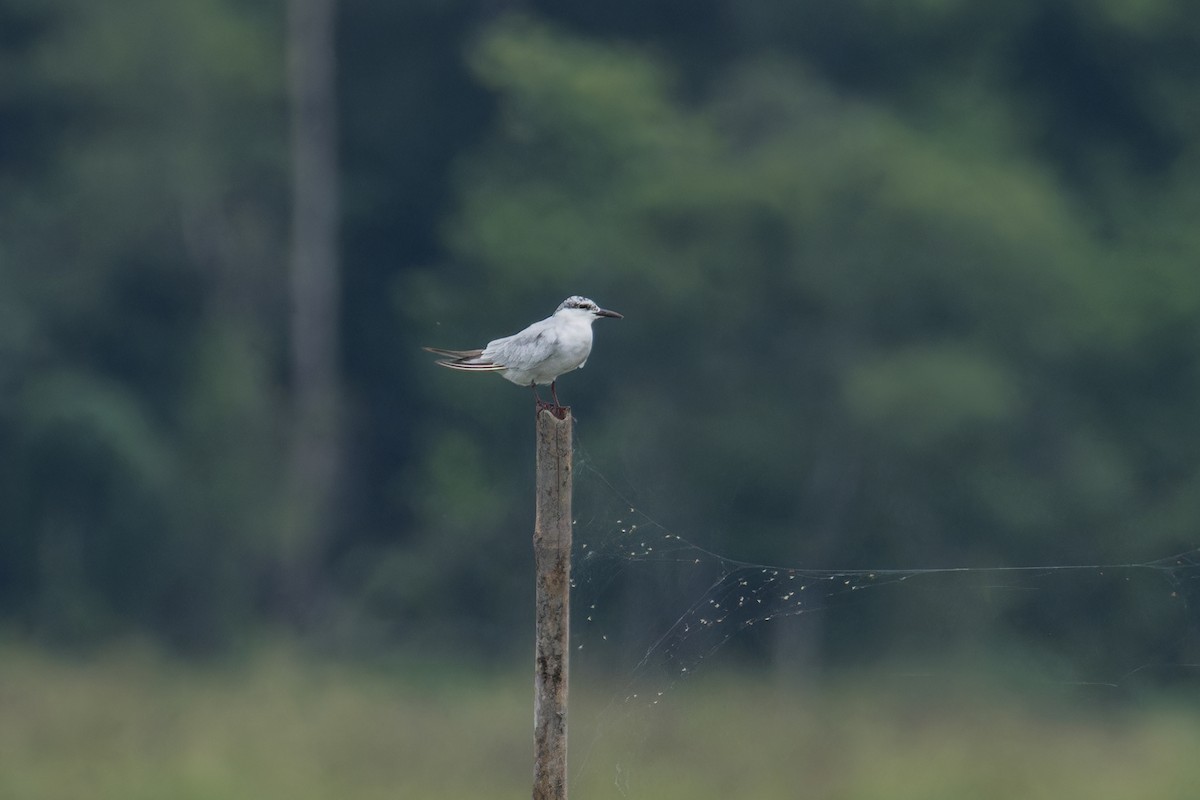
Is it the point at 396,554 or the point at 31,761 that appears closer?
the point at 31,761

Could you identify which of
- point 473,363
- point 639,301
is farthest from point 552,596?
point 639,301


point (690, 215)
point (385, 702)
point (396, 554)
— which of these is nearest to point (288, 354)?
point (396, 554)

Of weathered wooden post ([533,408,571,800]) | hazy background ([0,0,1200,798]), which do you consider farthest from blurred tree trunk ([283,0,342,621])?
weathered wooden post ([533,408,571,800])

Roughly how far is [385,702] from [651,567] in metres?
10.7

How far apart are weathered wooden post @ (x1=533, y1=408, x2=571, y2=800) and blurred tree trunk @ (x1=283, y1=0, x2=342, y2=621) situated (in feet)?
61.1

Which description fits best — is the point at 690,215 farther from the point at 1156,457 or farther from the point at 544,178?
the point at 1156,457

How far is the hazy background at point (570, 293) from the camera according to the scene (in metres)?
23.9

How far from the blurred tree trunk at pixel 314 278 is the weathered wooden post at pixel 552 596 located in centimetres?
1862

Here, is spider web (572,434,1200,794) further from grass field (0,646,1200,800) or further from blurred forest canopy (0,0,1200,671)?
blurred forest canopy (0,0,1200,671)

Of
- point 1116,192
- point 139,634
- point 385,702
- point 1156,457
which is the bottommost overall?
point 385,702

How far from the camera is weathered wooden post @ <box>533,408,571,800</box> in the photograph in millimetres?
8414

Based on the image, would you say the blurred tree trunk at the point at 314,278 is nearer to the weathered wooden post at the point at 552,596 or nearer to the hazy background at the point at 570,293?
the hazy background at the point at 570,293

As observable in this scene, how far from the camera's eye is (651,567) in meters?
10.8

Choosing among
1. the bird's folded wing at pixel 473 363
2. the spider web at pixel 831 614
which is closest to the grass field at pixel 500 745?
the spider web at pixel 831 614
